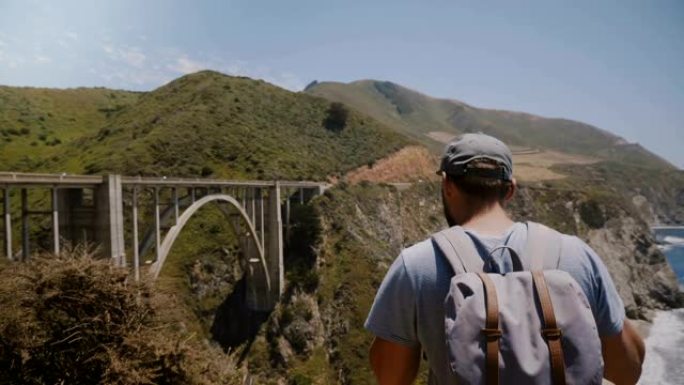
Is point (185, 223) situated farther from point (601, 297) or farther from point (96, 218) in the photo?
point (601, 297)

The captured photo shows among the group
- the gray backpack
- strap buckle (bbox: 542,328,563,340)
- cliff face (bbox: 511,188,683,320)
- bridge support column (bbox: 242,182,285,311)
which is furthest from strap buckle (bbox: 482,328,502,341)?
cliff face (bbox: 511,188,683,320)

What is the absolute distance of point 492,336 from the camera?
6.09 feet

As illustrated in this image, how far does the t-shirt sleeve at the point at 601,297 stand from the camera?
2223 millimetres

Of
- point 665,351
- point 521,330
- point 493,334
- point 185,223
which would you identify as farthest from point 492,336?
point 665,351

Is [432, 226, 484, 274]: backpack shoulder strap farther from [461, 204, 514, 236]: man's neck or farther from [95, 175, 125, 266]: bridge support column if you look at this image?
[95, 175, 125, 266]: bridge support column

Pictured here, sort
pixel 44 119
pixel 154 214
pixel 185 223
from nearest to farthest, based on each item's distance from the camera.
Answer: pixel 154 214 → pixel 185 223 → pixel 44 119

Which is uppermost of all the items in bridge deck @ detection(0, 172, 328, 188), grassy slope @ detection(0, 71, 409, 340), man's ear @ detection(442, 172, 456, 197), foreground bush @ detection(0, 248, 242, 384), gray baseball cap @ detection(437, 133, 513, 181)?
grassy slope @ detection(0, 71, 409, 340)

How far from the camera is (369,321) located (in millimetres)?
2342

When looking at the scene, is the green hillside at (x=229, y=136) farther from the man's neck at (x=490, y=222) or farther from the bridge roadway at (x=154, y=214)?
the man's neck at (x=490, y=222)

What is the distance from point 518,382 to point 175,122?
61.7 m

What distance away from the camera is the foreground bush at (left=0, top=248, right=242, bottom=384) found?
10.8m

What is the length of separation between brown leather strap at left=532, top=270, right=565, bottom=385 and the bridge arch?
1356 centimetres

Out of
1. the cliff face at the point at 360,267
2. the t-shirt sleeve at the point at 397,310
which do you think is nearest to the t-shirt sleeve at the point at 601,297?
the t-shirt sleeve at the point at 397,310

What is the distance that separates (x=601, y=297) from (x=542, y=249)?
1.28ft
